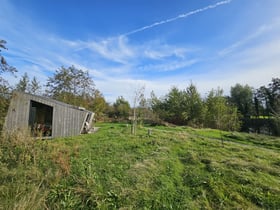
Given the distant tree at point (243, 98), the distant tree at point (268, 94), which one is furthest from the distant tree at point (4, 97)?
the distant tree at point (268, 94)

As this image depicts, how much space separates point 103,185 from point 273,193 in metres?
3.99

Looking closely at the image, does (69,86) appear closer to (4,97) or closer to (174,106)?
(4,97)

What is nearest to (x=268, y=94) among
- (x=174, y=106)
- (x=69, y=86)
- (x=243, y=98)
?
(x=243, y=98)

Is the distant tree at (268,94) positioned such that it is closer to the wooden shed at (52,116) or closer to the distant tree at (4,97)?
the wooden shed at (52,116)

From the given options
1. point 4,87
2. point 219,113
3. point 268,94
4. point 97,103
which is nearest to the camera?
point 4,87

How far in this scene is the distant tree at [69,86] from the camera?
21859mm

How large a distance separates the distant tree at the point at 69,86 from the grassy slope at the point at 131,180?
16.7 m

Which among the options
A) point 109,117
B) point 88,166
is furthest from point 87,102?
point 88,166

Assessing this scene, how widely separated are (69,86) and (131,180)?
20790mm

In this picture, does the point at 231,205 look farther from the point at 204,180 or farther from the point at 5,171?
the point at 5,171

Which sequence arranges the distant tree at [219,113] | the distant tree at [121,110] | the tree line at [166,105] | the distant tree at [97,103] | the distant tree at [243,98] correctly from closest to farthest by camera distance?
the distant tree at [219,113], the tree line at [166,105], the distant tree at [97,103], the distant tree at [121,110], the distant tree at [243,98]

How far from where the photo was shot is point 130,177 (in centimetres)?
440

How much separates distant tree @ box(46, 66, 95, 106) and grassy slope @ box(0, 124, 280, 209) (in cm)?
1667

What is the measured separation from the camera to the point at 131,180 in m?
4.27
